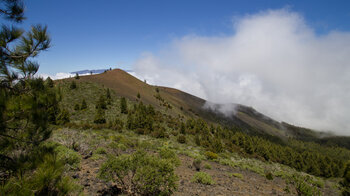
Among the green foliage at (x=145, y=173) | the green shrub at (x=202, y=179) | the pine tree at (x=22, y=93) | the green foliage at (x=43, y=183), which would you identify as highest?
the pine tree at (x=22, y=93)

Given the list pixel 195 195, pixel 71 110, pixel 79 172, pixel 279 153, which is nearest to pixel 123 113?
pixel 71 110

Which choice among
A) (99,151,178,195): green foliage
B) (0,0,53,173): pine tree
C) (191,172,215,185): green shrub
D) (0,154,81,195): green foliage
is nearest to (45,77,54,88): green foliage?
(0,0,53,173): pine tree

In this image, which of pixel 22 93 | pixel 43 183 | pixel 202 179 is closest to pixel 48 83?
pixel 22 93

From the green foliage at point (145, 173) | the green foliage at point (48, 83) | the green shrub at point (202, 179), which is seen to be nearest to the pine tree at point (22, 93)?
the green foliage at point (48, 83)

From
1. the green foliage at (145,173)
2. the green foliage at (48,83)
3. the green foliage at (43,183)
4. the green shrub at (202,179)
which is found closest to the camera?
the green foliage at (43,183)

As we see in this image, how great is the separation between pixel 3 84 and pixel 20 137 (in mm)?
1016

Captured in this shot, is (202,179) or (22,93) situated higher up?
(22,93)

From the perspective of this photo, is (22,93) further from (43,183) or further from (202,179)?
(202,179)

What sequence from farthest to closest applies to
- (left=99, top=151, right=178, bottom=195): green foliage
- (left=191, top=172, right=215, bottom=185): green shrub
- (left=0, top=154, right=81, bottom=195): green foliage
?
(left=191, top=172, right=215, bottom=185): green shrub < (left=99, top=151, right=178, bottom=195): green foliage < (left=0, top=154, right=81, bottom=195): green foliage

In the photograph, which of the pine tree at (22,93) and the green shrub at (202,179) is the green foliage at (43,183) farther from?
the green shrub at (202,179)

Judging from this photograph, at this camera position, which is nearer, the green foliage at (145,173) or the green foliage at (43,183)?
the green foliage at (43,183)

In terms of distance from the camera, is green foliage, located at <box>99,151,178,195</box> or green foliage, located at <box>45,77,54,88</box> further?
green foliage, located at <box>99,151,178,195</box>

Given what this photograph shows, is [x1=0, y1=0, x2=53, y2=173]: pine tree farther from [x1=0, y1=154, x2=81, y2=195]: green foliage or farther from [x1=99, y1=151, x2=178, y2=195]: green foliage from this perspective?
[x1=99, y1=151, x2=178, y2=195]: green foliage

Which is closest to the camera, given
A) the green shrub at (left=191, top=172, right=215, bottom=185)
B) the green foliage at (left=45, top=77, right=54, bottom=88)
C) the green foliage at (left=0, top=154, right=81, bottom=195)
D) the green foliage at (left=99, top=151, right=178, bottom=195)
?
the green foliage at (left=0, top=154, right=81, bottom=195)
